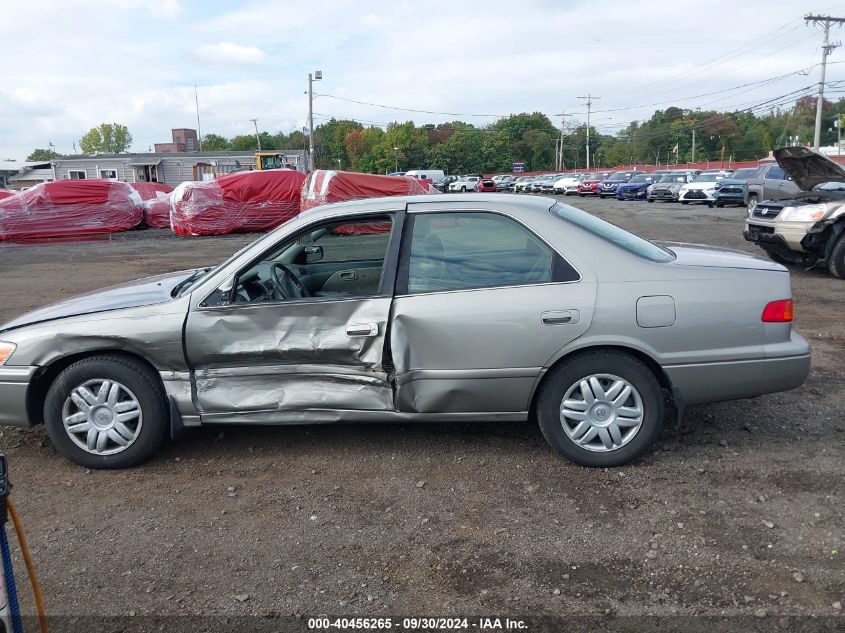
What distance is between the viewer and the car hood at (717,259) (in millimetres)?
4242

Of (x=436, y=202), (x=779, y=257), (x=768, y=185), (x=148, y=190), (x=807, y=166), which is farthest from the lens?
(x=148, y=190)

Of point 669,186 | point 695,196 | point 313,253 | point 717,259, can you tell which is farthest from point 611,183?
point 717,259

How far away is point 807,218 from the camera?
10133 millimetres

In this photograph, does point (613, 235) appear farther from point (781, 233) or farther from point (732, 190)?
point (732, 190)

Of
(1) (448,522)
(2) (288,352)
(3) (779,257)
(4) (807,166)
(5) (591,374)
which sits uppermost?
(4) (807,166)

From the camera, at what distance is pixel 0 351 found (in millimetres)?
4312

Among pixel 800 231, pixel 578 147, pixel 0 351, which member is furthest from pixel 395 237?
pixel 578 147

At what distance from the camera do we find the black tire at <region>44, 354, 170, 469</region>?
13.8 ft

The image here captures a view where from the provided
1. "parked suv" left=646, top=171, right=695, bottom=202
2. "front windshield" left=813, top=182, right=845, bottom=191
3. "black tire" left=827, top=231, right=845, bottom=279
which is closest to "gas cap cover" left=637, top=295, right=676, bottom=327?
"black tire" left=827, top=231, right=845, bottom=279

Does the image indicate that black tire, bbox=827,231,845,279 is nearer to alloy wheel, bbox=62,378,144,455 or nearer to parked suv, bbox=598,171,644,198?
alloy wheel, bbox=62,378,144,455

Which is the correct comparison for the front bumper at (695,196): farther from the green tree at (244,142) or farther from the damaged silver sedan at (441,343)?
the green tree at (244,142)

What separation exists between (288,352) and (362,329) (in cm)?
47

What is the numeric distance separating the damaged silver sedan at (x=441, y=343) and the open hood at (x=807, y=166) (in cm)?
774

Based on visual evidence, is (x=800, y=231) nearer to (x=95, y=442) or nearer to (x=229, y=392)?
(x=229, y=392)
